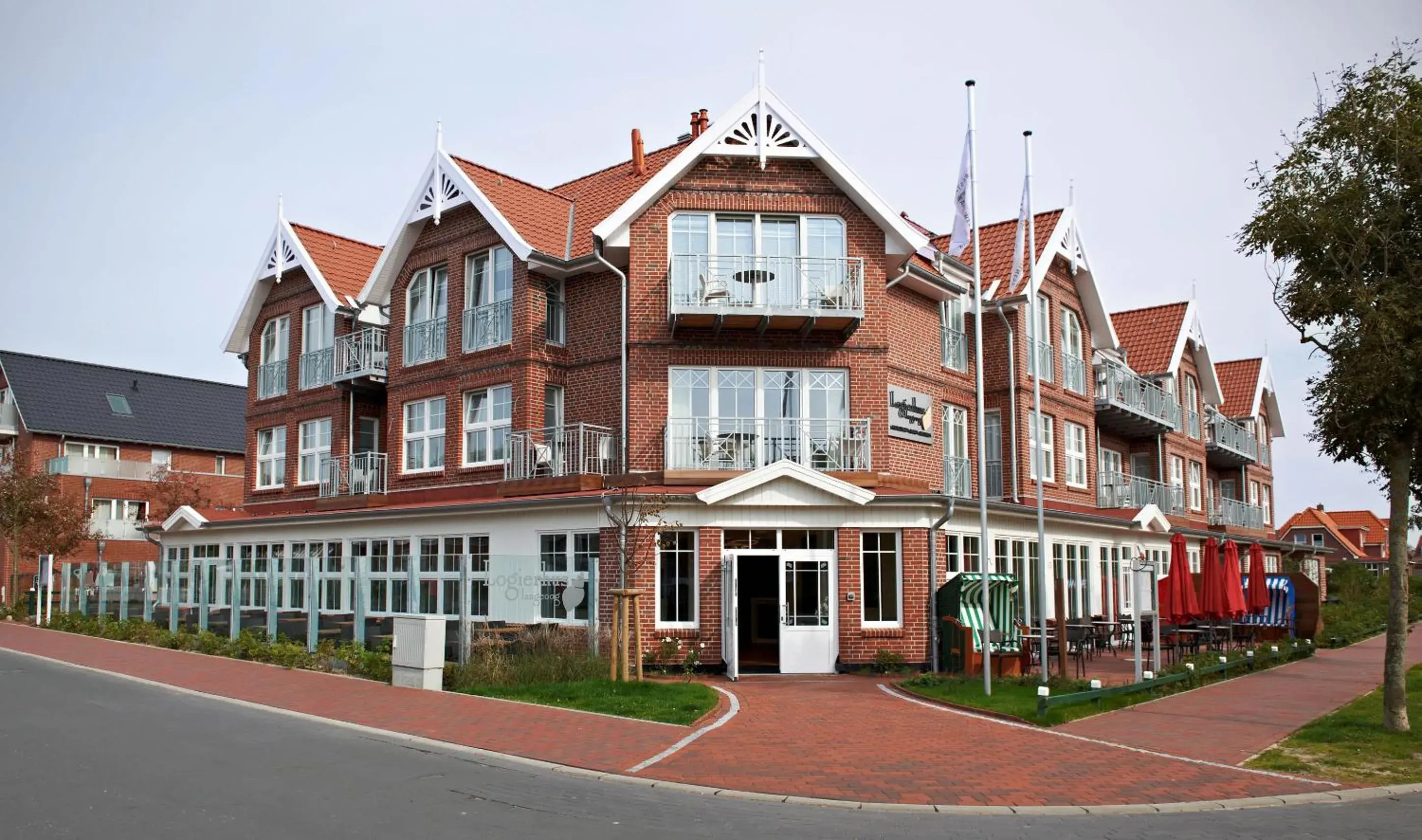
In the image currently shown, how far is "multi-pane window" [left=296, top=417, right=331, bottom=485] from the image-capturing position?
28375 mm

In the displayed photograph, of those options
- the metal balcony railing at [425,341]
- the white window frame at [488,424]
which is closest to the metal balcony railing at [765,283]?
the white window frame at [488,424]

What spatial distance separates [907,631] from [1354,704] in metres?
6.63

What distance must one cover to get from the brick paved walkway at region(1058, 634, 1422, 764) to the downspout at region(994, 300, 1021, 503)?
6.86 m

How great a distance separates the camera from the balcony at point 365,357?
1041 inches

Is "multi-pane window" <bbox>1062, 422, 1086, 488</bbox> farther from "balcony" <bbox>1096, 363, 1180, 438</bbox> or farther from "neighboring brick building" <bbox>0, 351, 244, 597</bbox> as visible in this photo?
"neighboring brick building" <bbox>0, 351, 244, 597</bbox>

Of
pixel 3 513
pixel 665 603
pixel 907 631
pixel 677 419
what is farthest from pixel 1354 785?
pixel 3 513

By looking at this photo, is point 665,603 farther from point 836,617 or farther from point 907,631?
point 907,631

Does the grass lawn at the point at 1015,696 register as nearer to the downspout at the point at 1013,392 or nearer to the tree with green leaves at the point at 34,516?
the downspout at the point at 1013,392

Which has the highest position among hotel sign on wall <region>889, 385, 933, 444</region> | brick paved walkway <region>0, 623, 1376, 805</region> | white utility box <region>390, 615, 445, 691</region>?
hotel sign on wall <region>889, 385, 933, 444</region>

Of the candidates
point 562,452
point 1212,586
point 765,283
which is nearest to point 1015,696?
point 1212,586

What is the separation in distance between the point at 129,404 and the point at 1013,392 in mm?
41294

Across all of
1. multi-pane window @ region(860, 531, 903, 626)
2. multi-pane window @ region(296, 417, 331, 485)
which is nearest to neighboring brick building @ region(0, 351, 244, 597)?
multi-pane window @ region(296, 417, 331, 485)

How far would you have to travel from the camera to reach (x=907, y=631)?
19109mm

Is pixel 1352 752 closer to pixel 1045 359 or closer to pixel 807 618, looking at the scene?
pixel 807 618
